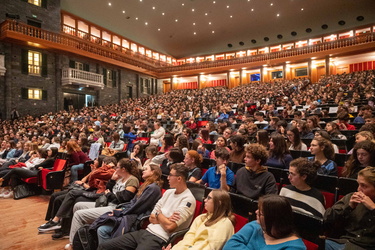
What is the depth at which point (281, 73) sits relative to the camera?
19.7m

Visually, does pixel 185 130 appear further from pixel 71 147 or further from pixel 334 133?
pixel 334 133

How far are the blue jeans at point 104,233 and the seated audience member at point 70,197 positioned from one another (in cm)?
47

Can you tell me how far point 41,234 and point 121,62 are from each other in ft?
53.0

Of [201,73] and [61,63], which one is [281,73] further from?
[61,63]

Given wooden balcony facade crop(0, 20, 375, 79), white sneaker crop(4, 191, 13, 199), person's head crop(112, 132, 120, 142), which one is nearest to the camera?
white sneaker crop(4, 191, 13, 199)

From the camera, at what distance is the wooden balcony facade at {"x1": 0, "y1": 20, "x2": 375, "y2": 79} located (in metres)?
12.4

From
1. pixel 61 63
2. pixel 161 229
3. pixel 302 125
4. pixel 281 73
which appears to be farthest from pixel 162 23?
pixel 161 229

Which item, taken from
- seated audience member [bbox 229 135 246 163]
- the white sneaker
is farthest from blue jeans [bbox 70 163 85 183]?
seated audience member [bbox 229 135 246 163]

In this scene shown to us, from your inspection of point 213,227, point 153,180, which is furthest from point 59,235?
point 213,227

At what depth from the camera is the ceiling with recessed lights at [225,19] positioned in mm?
16984

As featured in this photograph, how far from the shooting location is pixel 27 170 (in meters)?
4.53

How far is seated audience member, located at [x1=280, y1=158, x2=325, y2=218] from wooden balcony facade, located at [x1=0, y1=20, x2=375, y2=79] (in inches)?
559

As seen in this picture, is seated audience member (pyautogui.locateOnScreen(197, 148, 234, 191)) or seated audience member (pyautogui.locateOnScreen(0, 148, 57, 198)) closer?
seated audience member (pyautogui.locateOnScreen(197, 148, 234, 191))

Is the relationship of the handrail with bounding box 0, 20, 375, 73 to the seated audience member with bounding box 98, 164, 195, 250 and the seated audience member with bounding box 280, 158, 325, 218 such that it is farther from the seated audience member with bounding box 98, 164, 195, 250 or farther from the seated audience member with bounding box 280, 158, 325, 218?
the seated audience member with bounding box 280, 158, 325, 218
